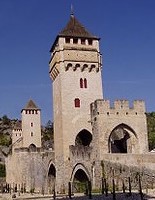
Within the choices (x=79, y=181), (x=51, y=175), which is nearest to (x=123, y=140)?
(x=79, y=181)

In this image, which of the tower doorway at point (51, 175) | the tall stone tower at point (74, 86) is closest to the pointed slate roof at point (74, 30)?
the tall stone tower at point (74, 86)

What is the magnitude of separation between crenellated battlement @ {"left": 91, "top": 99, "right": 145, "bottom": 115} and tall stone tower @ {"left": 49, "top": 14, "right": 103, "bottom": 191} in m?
3.29

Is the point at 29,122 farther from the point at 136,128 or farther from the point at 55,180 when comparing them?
the point at 136,128

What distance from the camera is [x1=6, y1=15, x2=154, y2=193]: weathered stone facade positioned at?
3309cm

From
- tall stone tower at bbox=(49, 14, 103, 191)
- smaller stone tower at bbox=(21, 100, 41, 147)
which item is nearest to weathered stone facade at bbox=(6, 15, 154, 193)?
tall stone tower at bbox=(49, 14, 103, 191)

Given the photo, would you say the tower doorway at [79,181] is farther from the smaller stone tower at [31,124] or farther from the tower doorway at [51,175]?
the smaller stone tower at [31,124]

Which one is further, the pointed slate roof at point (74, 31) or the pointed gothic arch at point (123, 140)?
the pointed slate roof at point (74, 31)

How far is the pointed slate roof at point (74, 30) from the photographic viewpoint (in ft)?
126

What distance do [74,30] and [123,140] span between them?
36.6 feet

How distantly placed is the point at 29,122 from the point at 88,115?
27.4m

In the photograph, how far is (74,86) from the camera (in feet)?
124

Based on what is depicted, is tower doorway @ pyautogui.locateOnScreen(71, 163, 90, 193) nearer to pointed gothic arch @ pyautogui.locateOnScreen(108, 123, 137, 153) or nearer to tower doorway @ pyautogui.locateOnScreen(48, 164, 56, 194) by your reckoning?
pointed gothic arch @ pyautogui.locateOnScreen(108, 123, 137, 153)

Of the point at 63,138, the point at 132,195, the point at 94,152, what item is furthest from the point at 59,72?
the point at 132,195

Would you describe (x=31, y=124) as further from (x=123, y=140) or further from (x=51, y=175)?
(x=123, y=140)
